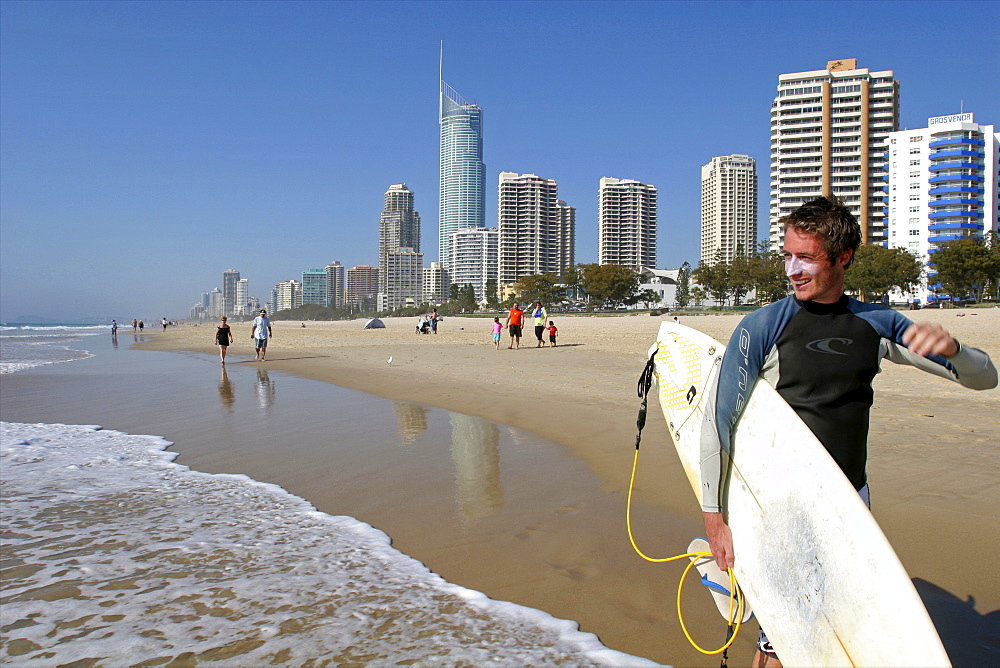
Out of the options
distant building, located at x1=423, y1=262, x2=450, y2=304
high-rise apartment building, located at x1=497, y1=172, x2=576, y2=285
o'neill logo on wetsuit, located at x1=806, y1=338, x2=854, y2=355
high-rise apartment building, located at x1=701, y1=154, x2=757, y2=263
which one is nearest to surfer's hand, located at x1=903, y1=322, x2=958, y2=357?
o'neill logo on wetsuit, located at x1=806, y1=338, x2=854, y2=355

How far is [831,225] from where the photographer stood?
2.00 m

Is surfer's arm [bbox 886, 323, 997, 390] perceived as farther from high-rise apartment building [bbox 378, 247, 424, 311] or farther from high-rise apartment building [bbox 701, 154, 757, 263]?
high-rise apartment building [bbox 378, 247, 424, 311]

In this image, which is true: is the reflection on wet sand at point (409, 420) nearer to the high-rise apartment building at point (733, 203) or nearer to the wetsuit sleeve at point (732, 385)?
the wetsuit sleeve at point (732, 385)

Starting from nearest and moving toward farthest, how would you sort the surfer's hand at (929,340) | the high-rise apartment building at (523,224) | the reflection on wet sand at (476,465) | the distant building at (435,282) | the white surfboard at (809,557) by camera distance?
1. the white surfboard at (809,557)
2. the surfer's hand at (929,340)
3. the reflection on wet sand at (476,465)
4. the high-rise apartment building at (523,224)
5. the distant building at (435,282)

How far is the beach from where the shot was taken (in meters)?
3.08

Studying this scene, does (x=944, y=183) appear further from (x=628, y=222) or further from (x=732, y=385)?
(x=732, y=385)

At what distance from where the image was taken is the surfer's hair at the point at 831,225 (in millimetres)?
1989

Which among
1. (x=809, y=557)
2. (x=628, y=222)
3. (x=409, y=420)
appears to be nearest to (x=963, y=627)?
(x=809, y=557)

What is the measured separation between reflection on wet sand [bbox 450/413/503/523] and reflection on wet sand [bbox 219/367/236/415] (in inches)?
161

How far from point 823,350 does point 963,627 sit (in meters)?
1.87

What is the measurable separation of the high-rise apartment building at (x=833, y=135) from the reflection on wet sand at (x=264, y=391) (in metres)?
103

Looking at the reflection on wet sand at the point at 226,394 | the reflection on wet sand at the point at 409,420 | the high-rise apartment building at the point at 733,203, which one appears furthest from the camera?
the high-rise apartment building at the point at 733,203

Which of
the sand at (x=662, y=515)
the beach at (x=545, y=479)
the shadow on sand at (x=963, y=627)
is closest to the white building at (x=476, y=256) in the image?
the beach at (x=545, y=479)

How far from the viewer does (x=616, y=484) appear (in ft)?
17.1
